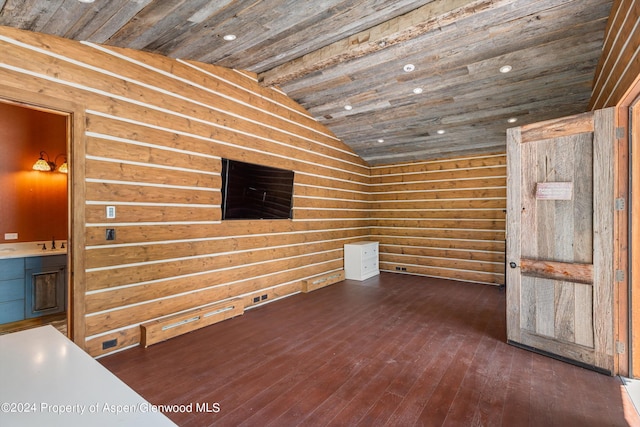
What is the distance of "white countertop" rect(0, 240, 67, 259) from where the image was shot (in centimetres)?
353

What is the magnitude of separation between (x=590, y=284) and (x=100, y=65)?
4920 mm

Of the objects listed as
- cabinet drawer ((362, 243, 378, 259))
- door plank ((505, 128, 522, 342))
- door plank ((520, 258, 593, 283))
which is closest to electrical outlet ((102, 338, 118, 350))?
door plank ((505, 128, 522, 342))

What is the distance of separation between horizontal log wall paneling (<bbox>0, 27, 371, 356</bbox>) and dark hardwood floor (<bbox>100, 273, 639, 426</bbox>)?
1.81ft

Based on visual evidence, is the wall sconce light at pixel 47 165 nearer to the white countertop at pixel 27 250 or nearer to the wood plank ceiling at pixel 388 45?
the white countertop at pixel 27 250

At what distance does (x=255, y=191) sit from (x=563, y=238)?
3629mm

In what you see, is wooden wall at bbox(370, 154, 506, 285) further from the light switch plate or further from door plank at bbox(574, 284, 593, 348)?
the light switch plate

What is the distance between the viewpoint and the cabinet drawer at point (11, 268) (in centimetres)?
346

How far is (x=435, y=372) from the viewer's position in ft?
8.89

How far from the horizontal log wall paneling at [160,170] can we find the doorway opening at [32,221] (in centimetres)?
101

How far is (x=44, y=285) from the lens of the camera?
3.78 metres

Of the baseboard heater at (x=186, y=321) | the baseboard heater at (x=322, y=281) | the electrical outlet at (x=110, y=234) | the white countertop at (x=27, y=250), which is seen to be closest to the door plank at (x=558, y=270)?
the baseboard heater at (x=322, y=281)

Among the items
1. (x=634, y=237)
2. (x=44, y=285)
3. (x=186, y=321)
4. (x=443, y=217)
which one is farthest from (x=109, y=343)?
(x=443, y=217)

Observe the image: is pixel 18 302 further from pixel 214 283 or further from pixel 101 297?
pixel 214 283

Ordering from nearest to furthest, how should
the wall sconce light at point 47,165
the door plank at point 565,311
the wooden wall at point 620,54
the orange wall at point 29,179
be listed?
the wooden wall at point 620,54, the door plank at point 565,311, the orange wall at point 29,179, the wall sconce light at point 47,165
